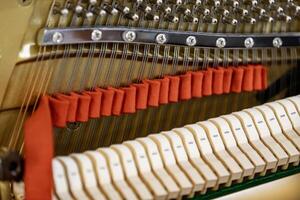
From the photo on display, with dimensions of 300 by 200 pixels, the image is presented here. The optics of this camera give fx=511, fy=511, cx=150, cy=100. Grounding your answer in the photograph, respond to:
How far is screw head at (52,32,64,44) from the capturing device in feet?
5.24

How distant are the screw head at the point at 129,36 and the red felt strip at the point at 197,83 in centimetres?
29

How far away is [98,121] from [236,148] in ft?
1.67

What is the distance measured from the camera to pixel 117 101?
1.76 m

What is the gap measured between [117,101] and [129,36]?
0.74 feet

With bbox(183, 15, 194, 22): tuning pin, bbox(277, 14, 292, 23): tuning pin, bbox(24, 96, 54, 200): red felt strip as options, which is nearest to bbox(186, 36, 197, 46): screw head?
bbox(183, 15, 194, 22): tuning pin

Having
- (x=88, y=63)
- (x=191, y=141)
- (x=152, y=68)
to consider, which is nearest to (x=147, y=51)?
(x=152, y=68)

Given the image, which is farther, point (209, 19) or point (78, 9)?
point (209, 19)

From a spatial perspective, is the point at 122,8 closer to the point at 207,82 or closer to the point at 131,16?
the point at 131,16

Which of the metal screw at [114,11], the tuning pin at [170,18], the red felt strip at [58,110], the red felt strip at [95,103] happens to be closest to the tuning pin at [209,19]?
the tuning pin at [170,18]

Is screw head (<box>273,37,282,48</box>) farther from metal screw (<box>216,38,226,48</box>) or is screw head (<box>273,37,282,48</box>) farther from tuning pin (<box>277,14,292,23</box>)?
metal screw (<box>216,38,226,48</box>)

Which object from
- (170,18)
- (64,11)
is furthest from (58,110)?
(170,18)

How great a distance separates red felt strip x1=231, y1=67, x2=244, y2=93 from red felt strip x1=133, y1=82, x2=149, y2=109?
0.39 metres

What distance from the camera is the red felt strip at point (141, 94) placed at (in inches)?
71.0

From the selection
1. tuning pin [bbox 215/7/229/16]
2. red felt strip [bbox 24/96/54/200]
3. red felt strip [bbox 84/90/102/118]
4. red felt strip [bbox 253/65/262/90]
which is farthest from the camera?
red felt strip [bbox 253/65/262/90]
